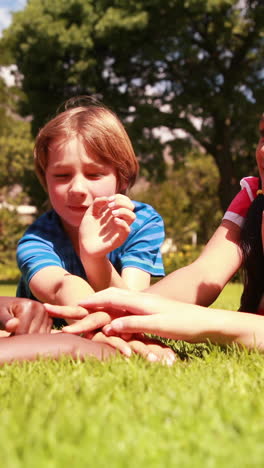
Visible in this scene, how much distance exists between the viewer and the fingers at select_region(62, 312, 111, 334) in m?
2.63

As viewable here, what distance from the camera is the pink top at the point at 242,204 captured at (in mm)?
3566

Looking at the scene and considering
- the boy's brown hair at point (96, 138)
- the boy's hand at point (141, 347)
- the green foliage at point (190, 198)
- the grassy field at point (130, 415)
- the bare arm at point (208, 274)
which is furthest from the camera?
the green foliage at point (190, 198)

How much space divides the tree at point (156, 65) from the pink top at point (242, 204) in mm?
14507

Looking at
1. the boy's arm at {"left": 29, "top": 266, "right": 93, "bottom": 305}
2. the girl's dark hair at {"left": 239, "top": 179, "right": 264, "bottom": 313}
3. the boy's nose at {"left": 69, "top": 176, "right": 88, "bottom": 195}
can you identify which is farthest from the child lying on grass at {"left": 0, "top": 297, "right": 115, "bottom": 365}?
the girl's dark hair at {"left": 239, "top": 179, "right": 264, "bottom": 313}

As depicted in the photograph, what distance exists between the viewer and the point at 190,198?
3194cm

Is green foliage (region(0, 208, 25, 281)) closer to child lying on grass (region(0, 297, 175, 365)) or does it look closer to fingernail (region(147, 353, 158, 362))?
child lying on grass (region(0, 297, 175, 365))

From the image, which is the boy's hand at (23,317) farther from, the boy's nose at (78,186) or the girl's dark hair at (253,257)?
the girl's dark hair at (253,257)

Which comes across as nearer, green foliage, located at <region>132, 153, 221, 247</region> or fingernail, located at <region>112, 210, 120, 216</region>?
fingernail, located at <region>112, 210, 120, 216</region>

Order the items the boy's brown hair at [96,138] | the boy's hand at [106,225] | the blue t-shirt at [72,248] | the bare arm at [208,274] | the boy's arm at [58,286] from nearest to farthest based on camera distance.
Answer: the boy's hand at [106,225], the boy's arm at [58,286], the bare arm at [208,274], the blue t-shirt at [72,248], the boy's brown hair at [96,138]

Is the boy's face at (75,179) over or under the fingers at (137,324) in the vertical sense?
over

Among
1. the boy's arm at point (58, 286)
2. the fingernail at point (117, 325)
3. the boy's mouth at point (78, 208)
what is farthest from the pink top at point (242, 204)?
the fingernail at point (117, 325)

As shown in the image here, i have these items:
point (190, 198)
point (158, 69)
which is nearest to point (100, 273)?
point (158, 69)

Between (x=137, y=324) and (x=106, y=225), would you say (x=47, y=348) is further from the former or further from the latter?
(x=106, y=225)

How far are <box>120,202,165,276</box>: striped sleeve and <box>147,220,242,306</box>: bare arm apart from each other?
1.44 feet
